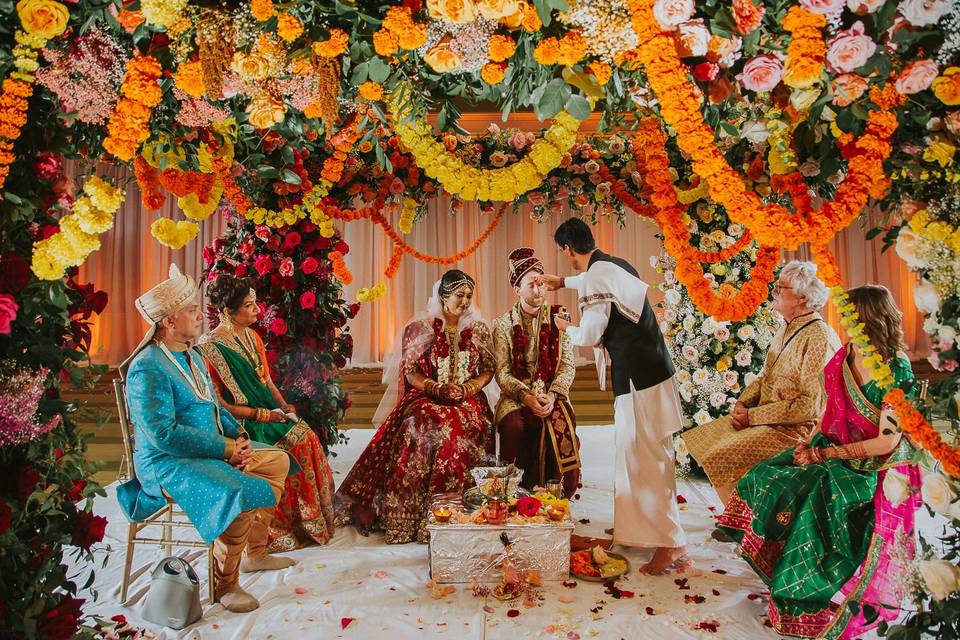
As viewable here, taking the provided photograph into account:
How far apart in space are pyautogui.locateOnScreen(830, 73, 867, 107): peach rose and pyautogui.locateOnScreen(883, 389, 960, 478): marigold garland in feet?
3.05

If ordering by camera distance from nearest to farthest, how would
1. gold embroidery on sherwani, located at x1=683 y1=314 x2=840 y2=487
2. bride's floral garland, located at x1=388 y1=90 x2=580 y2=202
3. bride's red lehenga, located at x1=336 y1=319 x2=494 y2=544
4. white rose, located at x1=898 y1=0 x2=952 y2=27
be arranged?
white rose, located at x1=898 y1=0 x2=952 y2=27 < gold embroidery on sherwani, located at x1=683 y1=314 x2=840 y2=487 < bride's floral garland, located at x1=388 y1=90 x2=580 y2=202 < bride's red lehenga, located at x1=336 y1=319 x2=494 y2=544

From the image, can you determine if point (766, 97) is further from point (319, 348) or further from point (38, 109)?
point (319, 348)

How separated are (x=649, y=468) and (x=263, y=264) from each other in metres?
3.03

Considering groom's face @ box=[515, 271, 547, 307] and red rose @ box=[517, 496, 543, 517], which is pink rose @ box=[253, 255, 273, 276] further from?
red rose @ box=[517, 496, 543, 517]

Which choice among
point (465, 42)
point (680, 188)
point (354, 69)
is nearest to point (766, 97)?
point (465, 42)

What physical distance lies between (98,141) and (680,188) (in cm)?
350

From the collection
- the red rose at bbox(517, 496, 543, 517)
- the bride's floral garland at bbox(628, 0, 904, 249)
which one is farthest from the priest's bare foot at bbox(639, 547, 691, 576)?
the bride's floral garland at bbox(628, 0, 904, 249)

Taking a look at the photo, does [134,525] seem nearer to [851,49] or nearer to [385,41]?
[385,41]

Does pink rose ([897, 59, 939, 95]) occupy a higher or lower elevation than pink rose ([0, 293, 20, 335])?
higher

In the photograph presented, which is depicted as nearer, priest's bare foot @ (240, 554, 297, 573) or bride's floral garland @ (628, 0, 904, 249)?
bride's floral garland @ (628, 0, 904, 249)

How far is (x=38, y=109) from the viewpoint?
246 cm

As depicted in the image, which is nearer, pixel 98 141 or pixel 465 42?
pixel 465 42

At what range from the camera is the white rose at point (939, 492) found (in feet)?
7.39

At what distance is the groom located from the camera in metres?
3.94
